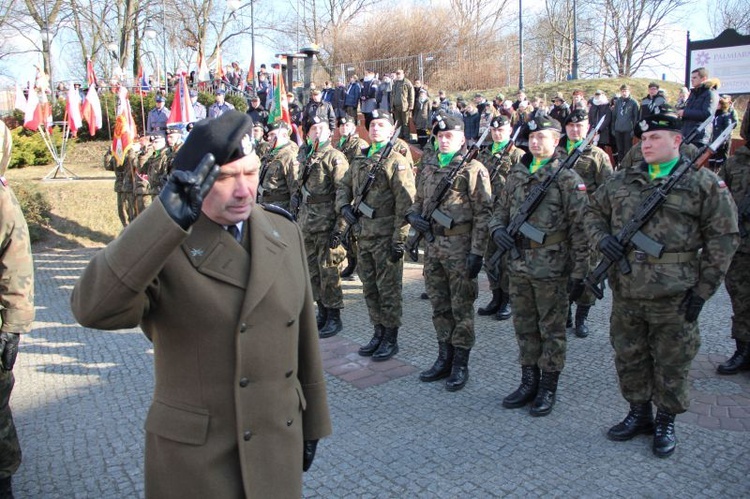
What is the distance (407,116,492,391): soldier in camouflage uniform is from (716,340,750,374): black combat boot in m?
A: 2.10

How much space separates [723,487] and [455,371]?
2.16 metres

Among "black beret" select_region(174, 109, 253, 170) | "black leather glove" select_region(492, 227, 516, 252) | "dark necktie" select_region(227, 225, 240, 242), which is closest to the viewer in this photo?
"black beret" select_region(174, 109, 253, 170)

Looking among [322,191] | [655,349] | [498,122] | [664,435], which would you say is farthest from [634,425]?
[498,122]

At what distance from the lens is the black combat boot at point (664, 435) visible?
13.1 feet

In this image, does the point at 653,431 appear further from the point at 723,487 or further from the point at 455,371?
the point at 455,371

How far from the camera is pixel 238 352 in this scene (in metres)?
1.96

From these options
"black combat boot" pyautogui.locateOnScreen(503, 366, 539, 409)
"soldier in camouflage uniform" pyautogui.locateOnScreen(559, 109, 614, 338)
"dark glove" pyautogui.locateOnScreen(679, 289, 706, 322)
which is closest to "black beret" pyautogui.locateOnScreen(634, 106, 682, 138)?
"dark glove" pyautogui.locateOnScreen(679, 289, 706, 322)

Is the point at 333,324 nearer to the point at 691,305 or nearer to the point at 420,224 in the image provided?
the point at 420,224

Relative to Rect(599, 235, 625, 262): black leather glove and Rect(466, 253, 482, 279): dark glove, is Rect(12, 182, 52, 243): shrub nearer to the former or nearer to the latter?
Rect(466, 253, 482, 279): dark glove

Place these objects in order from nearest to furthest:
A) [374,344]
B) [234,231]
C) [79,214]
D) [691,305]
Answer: [234,231], [691,305], [374,344], [79,214]

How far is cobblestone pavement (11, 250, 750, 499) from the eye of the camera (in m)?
3.73

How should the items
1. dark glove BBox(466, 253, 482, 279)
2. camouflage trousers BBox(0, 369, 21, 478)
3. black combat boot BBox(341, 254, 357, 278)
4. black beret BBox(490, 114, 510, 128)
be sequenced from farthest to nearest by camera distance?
black combat boot BBox(341, 254, 357, 278) → black beret BBox(490, 114, 510, 128) → dark glove BBox(466, 253, 482, 279) → camouflage trousers BBox(0, 369, 21, 478)

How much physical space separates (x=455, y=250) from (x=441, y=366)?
102 centimetres

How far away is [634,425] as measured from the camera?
422cm
